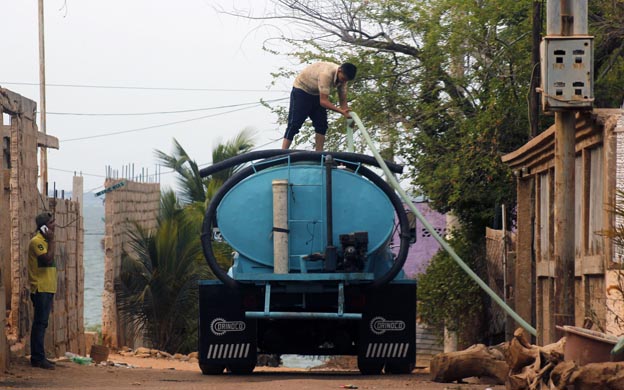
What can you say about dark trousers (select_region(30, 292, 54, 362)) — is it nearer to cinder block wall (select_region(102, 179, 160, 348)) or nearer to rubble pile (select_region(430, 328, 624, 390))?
rubble pile (select_region(430, 328, 624, 390))

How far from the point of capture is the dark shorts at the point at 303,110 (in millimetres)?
12930

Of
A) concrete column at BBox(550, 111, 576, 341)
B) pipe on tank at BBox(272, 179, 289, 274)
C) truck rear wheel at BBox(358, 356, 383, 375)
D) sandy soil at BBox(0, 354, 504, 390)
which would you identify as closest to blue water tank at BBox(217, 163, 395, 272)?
pipe on tank at BBox(272, 179, 289, 274)

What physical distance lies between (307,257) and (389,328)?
4.37 feet

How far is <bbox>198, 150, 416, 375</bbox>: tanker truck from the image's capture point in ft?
36.1

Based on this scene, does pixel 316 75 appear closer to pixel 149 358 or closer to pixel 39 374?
pixel 39 374

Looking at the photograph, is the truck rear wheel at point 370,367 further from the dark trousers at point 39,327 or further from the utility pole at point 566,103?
the dark trousers at point 39,327

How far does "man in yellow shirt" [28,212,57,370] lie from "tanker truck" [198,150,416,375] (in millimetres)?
2042

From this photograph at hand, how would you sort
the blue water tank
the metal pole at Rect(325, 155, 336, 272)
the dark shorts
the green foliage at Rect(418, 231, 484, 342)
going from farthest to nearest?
the green foliage at Rect(418, 231, 484, 342) < the dark shorts < the blue water tank < the metal pole at Rect(325, 155, 336, 272)

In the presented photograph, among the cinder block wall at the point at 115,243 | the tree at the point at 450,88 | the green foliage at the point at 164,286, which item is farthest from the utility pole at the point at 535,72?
the cinder block wall at the point at 115,243

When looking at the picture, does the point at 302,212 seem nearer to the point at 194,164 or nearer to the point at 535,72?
the point at 535,72

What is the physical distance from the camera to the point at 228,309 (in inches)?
461

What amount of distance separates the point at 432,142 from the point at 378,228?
A: 1017 cm

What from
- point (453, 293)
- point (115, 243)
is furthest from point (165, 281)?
point (453, 293)

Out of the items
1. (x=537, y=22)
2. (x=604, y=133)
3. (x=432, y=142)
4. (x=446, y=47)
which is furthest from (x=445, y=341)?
(x=604, y=133)
